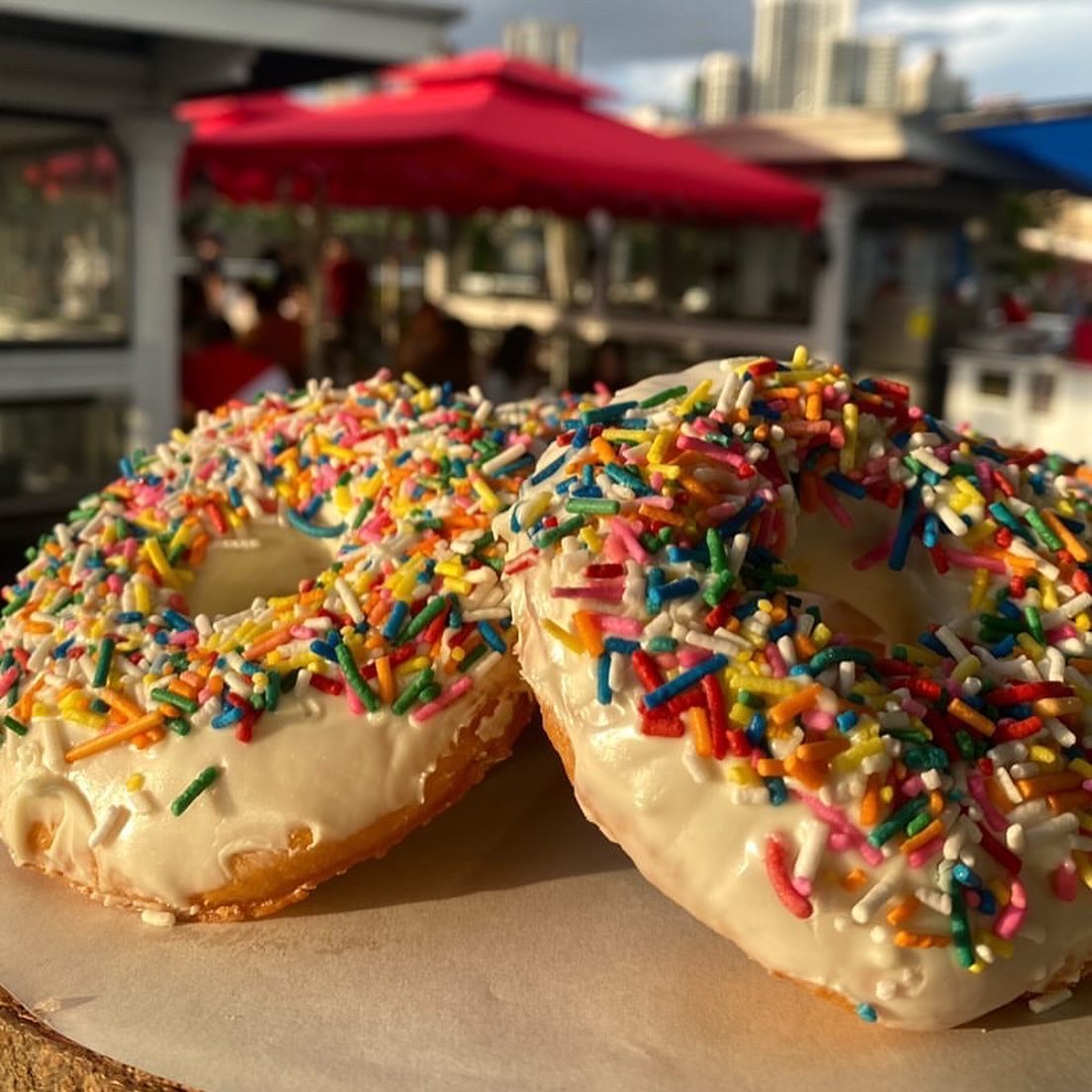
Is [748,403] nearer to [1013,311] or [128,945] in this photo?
[128,945]

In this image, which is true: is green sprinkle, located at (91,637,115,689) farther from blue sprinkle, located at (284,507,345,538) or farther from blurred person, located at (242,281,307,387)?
blurred person, located at (242,281,307,387)

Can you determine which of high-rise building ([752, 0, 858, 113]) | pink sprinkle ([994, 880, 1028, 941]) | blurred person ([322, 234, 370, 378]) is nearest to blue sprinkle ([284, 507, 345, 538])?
pink sprinkle ([994, 880, 1028, 941])

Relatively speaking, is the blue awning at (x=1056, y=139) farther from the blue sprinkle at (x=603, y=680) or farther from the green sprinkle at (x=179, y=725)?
the green sprinkle at (x=179, y=725)

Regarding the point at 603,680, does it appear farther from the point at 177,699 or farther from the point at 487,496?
the point at 177,699

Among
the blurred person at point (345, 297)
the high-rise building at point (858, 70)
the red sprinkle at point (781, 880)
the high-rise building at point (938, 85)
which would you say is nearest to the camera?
the red sprinkle at point (781, 880)

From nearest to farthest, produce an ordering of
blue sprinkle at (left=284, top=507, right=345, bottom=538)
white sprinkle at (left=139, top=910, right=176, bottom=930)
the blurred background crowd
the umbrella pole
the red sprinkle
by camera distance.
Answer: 1. the red sprinkle
2. white sprinkle at (left=139, top=910, right=176, bottom=930)
3. blue sprinkle at (left=284, top=507, right=345, bottom=538)
4. the blurred background crowd
5. the umbrella pole

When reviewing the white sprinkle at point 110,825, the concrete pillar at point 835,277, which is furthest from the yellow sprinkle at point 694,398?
the concrete pillar at point 835,277
